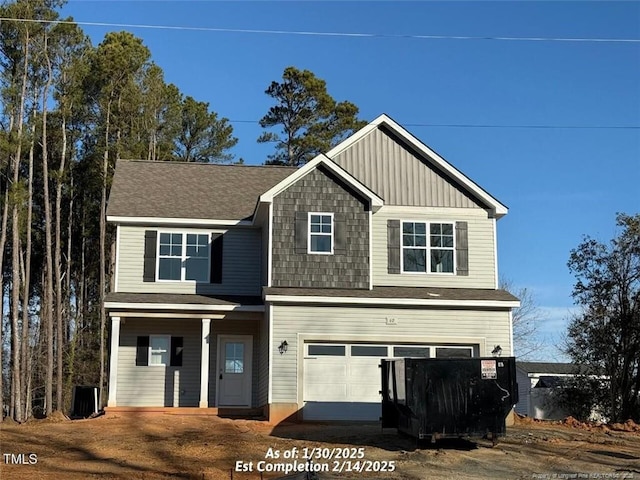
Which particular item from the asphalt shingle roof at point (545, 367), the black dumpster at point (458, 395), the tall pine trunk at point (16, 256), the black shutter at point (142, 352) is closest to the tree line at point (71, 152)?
the tall pine trunk at point (16, 256)

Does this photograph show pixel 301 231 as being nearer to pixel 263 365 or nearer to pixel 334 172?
pixel 334 172

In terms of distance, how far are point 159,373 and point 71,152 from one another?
22207 mm

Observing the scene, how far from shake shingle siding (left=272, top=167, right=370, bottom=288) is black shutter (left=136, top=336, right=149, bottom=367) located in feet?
14.5

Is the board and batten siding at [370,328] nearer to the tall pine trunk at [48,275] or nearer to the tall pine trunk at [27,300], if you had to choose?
the tall pine trunk at [48,275]

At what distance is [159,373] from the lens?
74.4ft

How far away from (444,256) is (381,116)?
4.28m

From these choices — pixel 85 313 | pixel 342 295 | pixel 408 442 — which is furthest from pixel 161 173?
pixel 85 313

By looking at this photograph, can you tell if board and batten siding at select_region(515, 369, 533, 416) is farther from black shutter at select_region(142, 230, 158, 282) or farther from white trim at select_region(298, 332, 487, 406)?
black shutter at select_region(142, 230, 158, 282)

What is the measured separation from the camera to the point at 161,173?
1029 inches

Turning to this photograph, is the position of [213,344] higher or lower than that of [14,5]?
lower

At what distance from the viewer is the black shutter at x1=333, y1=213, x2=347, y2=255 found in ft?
70.0

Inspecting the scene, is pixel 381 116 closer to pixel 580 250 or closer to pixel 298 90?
pixel 580 250

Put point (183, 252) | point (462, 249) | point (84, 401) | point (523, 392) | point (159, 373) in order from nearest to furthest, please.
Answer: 1. point (462, 249)
2. point (159, 373)
3. point (183, 252)
4. point (84, 401)
5. point (523, 392)

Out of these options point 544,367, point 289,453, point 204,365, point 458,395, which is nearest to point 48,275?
point 204,365
